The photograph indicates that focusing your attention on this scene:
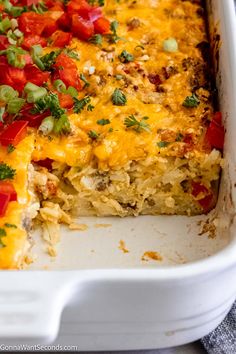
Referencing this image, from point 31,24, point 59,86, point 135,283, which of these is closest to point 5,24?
point 31,24

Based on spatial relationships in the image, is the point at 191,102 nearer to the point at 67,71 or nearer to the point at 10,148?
the point at 67,71

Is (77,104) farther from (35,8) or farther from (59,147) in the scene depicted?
(35,8)

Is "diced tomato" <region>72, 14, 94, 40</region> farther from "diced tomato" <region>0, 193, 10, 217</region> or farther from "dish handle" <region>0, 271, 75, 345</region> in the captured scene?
"dish handle" <region>0, 271, 75, 345</region>

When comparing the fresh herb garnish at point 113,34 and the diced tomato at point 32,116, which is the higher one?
the fresh herb garnish at point 113,34

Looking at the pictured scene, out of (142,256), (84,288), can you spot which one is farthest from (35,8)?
(84,288)

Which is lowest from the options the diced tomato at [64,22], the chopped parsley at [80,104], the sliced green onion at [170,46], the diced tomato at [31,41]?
the diced tomato at [31,41]

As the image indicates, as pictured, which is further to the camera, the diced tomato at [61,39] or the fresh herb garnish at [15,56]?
the diced tomato at [61,39]

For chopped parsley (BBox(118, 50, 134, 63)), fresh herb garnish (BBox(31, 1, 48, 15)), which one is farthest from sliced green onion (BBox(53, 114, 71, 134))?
fresh herb garnish (BBox(31, 1, 48, 15))

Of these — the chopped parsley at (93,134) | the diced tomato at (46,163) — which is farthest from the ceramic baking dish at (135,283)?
the chopped parsley at (93,134)

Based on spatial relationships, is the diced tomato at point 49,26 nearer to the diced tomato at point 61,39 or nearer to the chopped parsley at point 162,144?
the diced tomato at point 61,39
